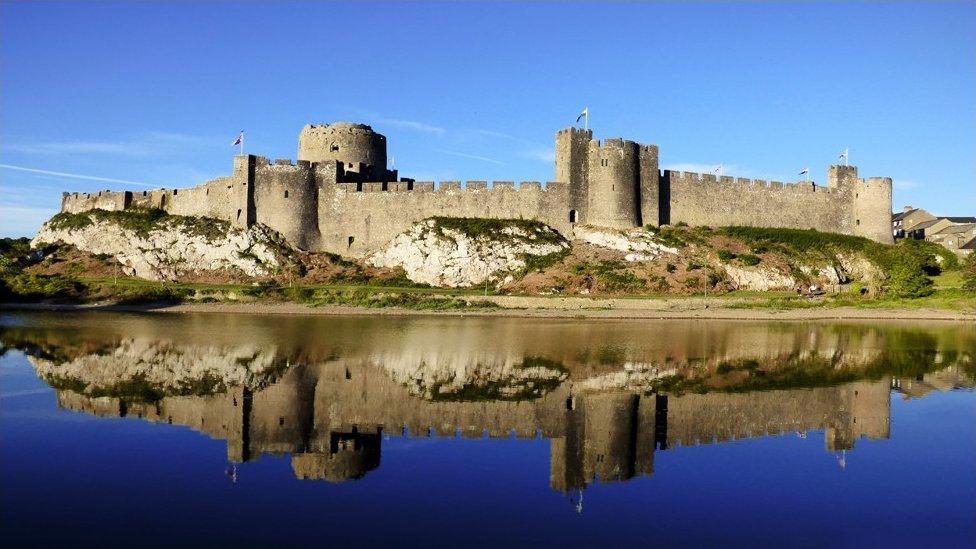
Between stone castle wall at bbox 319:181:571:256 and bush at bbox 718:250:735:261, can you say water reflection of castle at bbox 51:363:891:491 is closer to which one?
bush at bbox 718:250:735:261

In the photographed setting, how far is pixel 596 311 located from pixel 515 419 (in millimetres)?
19335

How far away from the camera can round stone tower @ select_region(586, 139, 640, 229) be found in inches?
1547

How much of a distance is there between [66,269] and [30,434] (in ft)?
109

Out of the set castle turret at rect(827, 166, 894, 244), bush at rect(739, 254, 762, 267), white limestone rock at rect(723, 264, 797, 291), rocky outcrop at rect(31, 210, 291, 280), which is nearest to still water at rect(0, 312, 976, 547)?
white limestone rock at rect(723, 264, 797, 291)

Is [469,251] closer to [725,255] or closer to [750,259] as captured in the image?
[725,255]

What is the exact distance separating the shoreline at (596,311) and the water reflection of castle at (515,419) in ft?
52.3

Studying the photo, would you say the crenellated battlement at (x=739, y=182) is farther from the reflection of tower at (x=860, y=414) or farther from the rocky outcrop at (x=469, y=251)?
the reflection of tower at (x=860, y=414)

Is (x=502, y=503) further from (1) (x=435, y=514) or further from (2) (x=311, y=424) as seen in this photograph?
(2) (x=311, y=424)

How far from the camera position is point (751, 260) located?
38.4m

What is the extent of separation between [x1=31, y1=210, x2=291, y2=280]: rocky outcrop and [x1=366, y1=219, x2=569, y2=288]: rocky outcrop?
571 cm

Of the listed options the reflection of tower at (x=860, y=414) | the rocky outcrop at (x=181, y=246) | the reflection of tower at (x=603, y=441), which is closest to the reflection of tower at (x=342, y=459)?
the reflection of tower at (x=603, y=441)

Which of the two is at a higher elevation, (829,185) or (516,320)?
(829,185)

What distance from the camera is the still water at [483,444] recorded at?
8.64m

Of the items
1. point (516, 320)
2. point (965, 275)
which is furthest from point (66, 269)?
point (965, 275)
